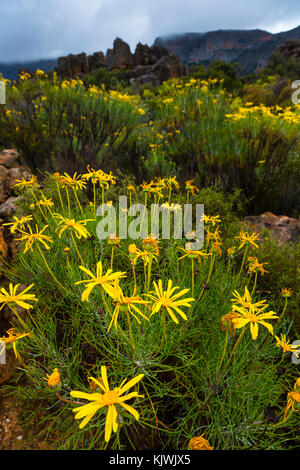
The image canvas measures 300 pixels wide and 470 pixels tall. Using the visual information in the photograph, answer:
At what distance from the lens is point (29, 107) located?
531 cm

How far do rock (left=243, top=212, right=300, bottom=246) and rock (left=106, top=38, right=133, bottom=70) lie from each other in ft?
166

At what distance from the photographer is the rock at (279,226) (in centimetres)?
307

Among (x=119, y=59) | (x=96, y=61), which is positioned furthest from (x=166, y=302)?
(x=96, y=61)

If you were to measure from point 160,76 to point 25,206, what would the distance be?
128ft

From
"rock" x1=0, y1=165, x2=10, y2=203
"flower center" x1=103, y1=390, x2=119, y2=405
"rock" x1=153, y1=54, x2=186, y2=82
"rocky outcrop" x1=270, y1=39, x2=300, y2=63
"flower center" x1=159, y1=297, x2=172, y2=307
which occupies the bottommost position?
"flower center" x1=103, y1=390, x2=119, y2=405

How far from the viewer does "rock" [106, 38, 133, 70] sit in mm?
45219

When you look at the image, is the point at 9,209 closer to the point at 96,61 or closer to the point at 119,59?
the point at 119,59

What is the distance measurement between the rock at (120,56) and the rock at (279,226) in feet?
166

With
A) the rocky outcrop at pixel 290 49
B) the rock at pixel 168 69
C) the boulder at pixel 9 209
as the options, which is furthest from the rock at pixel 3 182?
the rocky outcrop at pixel 290 49

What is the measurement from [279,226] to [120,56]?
53.4 meters

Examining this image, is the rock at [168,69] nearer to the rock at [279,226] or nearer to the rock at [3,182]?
the rock at [3,182]

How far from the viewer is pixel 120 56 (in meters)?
45.6

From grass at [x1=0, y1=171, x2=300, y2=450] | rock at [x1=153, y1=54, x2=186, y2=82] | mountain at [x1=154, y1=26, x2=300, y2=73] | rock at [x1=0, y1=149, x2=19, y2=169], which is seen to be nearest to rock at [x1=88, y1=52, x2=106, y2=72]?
rock at [x1=153, y1=54, x2=186, y2=82]

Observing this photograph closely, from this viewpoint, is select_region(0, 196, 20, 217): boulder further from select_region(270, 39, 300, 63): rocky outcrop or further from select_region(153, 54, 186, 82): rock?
select_region(270, 39, 300, 63): rocky outcrop
